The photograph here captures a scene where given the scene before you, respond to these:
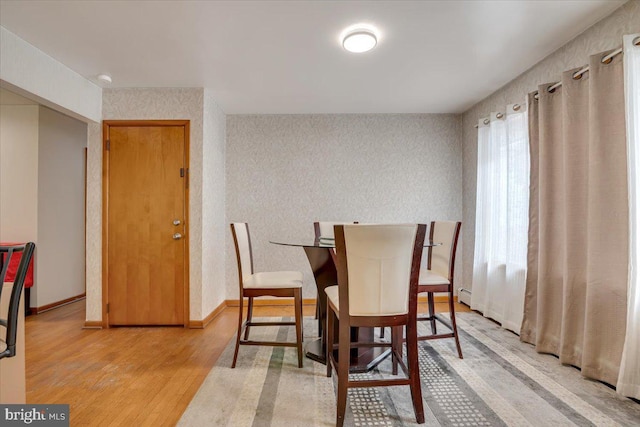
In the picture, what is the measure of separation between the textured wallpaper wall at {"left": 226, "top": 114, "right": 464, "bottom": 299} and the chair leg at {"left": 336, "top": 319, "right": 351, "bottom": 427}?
8.41 ft

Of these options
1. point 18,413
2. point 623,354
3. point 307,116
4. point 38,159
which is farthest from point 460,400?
point 38,159

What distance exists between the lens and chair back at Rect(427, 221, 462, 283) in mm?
2719

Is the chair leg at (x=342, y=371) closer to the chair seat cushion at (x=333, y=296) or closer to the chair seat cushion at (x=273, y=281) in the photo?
the chair seat cushion at (x=333, y=296)

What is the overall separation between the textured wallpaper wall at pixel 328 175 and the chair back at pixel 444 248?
1.25 meters

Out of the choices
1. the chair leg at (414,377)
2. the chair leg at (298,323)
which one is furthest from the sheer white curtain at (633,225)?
the chair leg at (298,323)

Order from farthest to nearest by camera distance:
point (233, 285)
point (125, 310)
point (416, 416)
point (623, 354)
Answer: point (233, 285) < point (125, 310) < point (623, 354) < point (416, 416)

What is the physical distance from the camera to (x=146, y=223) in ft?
11.6

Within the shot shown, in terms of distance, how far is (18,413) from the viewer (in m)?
1.64

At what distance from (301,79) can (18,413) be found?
3.01 meters

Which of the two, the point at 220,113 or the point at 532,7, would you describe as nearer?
the point at 532,7

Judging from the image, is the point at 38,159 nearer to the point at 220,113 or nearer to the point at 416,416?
the point at 220,113

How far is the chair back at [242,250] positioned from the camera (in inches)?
101

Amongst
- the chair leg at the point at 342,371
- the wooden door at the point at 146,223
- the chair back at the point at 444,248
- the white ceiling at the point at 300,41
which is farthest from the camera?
the wooden door at the point at 146,223

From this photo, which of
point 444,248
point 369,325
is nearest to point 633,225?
point 444,248
